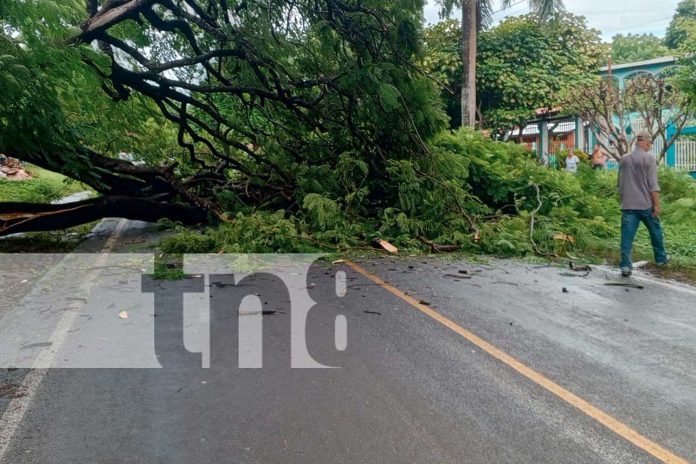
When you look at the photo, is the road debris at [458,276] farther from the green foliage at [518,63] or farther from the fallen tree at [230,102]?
the green foliage at [518,63]

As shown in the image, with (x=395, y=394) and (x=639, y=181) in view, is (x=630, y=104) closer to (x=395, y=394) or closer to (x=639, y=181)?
(x=639, y=181)

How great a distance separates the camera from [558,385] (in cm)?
443

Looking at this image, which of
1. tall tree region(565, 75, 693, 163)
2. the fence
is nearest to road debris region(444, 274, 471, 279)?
tall tree region(565, 75, 693, 163)

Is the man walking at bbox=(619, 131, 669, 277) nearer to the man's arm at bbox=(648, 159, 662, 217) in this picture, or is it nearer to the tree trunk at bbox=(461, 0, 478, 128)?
the man's arm at bbox=(648, 159, 662, 217)

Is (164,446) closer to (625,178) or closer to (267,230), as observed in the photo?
(267,230)

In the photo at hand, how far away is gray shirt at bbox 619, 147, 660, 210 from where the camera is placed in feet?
27.7

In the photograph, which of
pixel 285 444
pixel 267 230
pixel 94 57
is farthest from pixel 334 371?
pixel 94 57

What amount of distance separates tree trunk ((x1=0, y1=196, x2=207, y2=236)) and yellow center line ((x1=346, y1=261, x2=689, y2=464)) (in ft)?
25.8

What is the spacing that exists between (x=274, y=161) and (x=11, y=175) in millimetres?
22529

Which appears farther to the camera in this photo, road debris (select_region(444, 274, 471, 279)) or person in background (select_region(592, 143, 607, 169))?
person in background (select_region(592, 143, 607, 169))

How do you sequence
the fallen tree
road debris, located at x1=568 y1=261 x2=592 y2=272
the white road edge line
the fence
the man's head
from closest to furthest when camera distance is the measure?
1. the white road edge line
2. the man's head
3. road debris, located at x1=568 y1=261 x2=592 y2=272
4. the fallen tree
5. the fence

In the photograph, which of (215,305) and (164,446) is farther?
(215,305)

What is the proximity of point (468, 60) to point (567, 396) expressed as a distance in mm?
18837

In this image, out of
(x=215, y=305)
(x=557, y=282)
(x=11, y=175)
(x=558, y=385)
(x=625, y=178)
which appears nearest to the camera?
(x=558, y=385)
